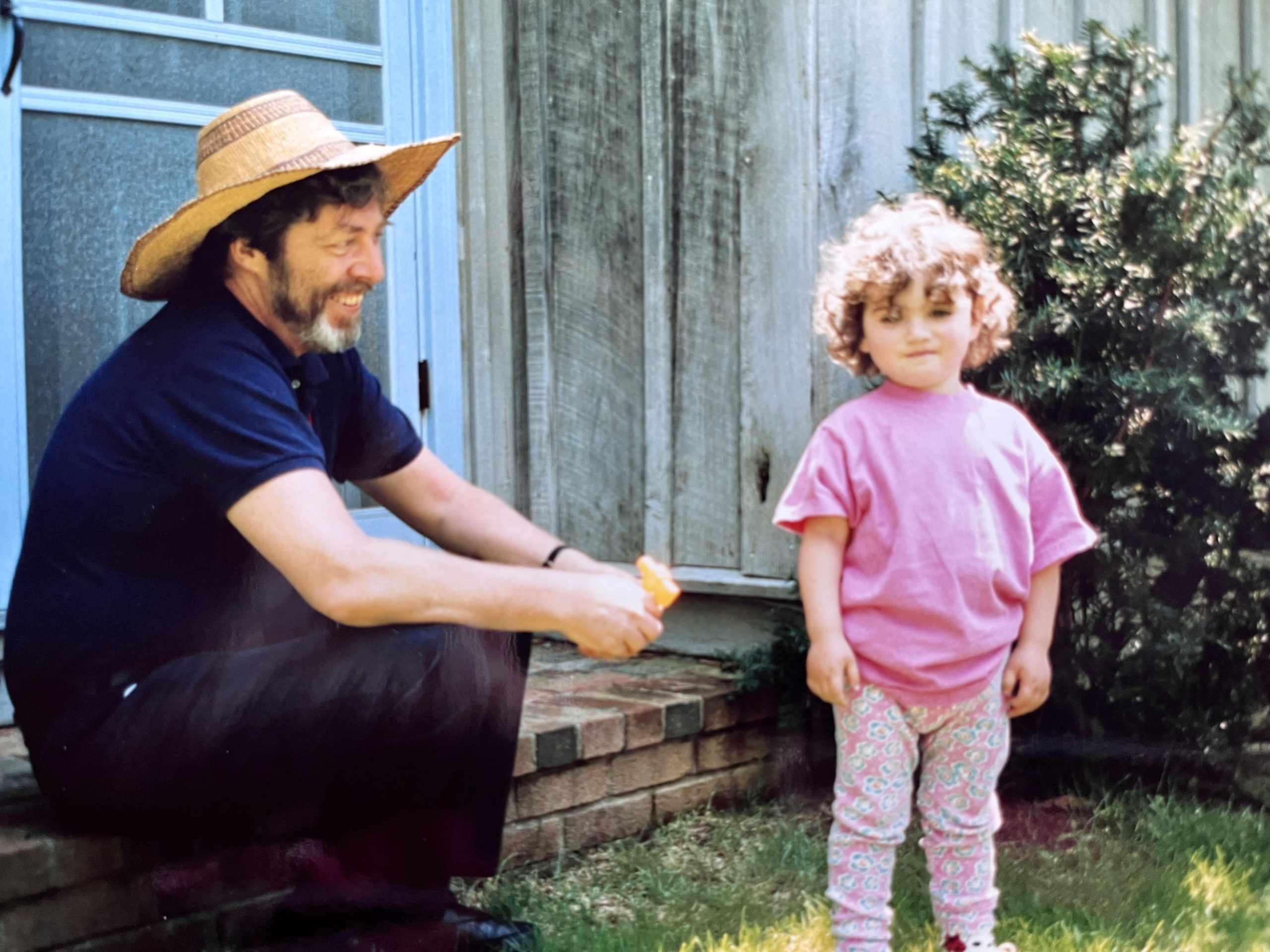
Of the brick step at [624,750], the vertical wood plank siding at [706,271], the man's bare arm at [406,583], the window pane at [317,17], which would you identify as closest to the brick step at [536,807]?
the brick step at [624,750]

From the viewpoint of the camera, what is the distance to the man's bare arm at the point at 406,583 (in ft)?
6.97

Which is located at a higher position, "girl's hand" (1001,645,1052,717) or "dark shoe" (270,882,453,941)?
"girl's hand" (1001,645,1052,717)

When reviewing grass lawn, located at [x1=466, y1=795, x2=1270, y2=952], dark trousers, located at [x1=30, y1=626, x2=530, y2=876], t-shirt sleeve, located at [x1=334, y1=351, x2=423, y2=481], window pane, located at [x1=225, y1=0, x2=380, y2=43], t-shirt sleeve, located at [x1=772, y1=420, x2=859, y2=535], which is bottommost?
grass lawn, located at [x1=466, y1=795, x2=1270, y2=952]

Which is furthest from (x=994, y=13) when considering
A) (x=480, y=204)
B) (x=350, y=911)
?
(x=350, y=911)

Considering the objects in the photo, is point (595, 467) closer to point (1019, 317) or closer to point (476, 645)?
point (1019, 317)

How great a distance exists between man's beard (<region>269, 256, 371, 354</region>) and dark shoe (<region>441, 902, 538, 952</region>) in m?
1.00

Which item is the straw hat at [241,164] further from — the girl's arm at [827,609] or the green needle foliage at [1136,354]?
the green needle foliage at [1136,354]

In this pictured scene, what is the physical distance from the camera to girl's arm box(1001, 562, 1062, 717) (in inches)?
98.3

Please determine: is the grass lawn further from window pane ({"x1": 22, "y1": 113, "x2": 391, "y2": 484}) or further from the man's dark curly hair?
window pane ({"x1": 22, "y1": 113, "x2": 391, "y2": 484})

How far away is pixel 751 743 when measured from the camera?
354cm

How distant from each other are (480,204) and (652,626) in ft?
7.24

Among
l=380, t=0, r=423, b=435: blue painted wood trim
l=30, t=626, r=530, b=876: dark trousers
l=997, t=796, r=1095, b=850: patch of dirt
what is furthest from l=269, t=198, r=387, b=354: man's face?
l=997, t=796, r=1095, b=850: patch of dirt

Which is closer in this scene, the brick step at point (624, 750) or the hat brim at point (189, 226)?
the hat brim at point (189, 226)

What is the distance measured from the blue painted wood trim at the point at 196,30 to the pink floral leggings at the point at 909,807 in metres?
2.31
